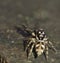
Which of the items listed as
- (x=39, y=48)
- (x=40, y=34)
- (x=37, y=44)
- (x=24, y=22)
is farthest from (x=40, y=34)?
(x=24, y=22)

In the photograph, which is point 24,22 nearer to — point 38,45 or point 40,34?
point 40,34

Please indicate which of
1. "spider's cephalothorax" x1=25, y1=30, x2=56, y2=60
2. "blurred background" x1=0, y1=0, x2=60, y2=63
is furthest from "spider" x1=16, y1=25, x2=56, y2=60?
"blurred background" x1=0, y1=0, x2=60, y2=63

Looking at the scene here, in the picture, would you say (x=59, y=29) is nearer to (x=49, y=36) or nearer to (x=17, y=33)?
(x=49, y=36)

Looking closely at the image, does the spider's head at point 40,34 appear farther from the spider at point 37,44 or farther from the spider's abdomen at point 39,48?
the spider's abdomen at point 39,48

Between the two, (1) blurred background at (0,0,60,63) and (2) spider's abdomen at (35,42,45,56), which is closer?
(2) spider's abdomen at (35,42,45,56)

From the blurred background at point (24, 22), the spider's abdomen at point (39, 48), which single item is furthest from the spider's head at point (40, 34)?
the blurred background at point (24, 22)

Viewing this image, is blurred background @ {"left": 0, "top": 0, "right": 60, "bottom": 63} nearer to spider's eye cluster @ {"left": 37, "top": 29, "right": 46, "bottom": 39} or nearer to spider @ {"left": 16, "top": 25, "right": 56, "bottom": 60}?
spider @ {"left": 16, "top": 25, "right": 56, "bottom": 60}

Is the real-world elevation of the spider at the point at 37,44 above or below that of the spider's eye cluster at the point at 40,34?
below
